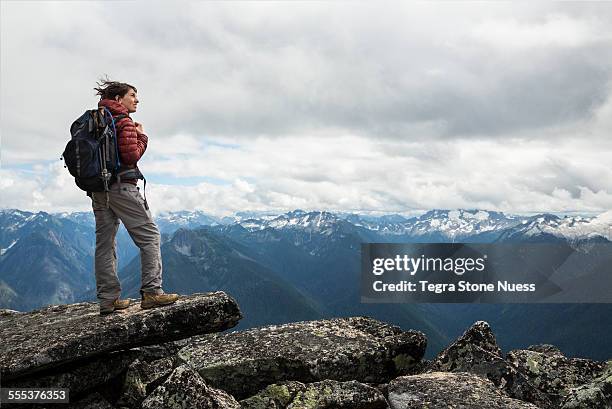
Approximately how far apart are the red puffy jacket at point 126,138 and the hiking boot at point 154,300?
3.37 m

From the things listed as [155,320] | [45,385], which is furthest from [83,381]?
[155,320]

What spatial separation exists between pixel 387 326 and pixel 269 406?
484 cm

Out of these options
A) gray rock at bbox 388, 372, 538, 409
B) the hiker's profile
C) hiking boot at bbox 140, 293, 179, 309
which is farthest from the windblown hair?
gray rock at bbox 388, 372, 538, 409

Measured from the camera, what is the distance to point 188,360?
41.0 feet

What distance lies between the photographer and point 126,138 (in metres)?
12.5

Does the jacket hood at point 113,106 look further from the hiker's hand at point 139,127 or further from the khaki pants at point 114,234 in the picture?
the khaki pants at point 114,234

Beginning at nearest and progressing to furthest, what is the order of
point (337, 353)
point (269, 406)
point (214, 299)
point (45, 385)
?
point (269, 406)
point (45, 385)
point (337, 353)
point (214, 299)

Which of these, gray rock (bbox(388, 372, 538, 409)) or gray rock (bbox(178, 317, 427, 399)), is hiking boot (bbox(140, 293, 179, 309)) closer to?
gray rock (bbox(178, 317, 427, 399))

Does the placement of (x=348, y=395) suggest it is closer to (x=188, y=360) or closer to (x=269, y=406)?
(x=269, y=406)

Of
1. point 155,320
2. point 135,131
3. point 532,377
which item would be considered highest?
point 135,131

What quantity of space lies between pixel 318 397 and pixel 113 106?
9210 mm

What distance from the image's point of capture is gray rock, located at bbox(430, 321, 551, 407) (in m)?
12.4

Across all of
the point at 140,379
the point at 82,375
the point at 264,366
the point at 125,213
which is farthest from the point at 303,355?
the point at 125,213

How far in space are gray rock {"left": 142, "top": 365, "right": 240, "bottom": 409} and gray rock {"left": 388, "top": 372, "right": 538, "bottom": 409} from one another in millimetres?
3918
